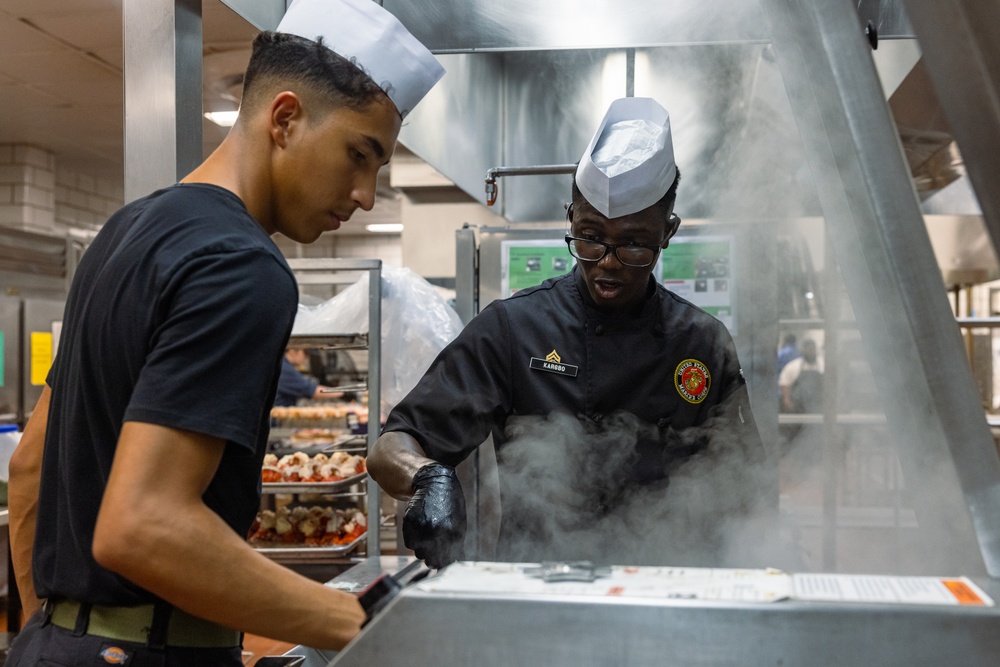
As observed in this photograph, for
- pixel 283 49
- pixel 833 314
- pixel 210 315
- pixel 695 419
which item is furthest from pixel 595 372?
pixel 833 314

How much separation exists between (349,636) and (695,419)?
1143 millimetres

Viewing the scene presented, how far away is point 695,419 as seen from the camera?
1739mm

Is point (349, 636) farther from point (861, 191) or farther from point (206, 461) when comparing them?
point (861, 191)

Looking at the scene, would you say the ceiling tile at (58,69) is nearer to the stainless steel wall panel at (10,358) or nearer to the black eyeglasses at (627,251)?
the stainless steel wall panel at (10,358)

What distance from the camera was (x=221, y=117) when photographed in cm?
538

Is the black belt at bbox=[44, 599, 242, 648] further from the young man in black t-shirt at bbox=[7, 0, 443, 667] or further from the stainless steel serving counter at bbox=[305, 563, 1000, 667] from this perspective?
the stainless steel serving counter at bbox=[305, 563, 1000, 667]

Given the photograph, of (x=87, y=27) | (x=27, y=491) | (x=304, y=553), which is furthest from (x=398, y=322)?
(x=87, y=27)

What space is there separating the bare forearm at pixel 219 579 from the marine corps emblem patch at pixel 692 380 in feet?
3.64

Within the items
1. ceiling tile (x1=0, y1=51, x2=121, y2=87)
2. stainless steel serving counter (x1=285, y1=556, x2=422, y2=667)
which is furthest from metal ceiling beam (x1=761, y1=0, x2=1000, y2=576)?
ceiling tile (x1=0, y1=51, x2=121, y2=87)

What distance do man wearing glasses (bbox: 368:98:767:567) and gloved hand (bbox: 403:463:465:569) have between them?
379 mm

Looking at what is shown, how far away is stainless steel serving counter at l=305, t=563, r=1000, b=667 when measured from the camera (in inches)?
23.2

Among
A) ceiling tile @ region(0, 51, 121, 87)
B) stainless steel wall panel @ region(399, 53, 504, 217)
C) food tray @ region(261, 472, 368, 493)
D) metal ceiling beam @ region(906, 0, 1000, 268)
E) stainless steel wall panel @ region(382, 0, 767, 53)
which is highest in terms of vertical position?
ceiling tile @ region(0, 51, 121, 87)

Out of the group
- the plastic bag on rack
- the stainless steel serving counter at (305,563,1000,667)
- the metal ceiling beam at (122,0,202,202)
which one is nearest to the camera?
the stainless steel serving counter at (305,563,1000,667)

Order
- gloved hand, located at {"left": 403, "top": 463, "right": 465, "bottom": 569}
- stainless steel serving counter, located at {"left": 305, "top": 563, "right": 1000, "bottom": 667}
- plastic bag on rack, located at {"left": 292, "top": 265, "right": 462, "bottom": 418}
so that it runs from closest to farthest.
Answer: stainless steel serving counter, located at {"left": 305, "top": 563, "right": 1000, "bottom": 667} < gloved hand, located at {"left": 403, "top": 463, "right": 465, "bottom": 569} < plastic bag on rack, located at {"left": 292, "top": 265, "right": 462, "bottom": 418}
